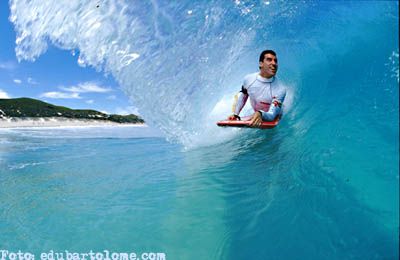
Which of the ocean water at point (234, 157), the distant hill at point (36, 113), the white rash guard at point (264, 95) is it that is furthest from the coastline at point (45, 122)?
the white rash guard at point (264, 95)

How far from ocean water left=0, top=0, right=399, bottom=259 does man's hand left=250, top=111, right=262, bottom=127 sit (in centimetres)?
97

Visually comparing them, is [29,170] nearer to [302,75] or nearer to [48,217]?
[48,217]

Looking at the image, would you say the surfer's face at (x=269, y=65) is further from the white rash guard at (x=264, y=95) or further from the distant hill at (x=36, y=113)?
the distant hill at (x=36, y=113)

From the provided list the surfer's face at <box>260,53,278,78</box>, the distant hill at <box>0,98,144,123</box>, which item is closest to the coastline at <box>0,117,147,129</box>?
the distant hill at <box>0,98,144,123</box>

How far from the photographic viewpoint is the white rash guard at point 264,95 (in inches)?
174

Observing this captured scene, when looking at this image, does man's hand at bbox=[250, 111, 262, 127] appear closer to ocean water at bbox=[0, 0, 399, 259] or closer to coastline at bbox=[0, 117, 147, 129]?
ocean water at bbox=[0, 0, 399, 259]

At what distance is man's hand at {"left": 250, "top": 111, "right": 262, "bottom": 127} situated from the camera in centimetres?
419

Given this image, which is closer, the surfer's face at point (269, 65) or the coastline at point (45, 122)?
the surfer's face at point (269, 65)

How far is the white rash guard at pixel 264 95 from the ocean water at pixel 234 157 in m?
0.88

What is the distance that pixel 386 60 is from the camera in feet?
14.6

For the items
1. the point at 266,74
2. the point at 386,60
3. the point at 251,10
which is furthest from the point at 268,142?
the point at 251,10

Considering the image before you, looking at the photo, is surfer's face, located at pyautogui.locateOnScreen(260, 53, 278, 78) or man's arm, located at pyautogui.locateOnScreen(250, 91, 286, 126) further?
surfer's face, located at pyautogui.locateOnScreen(260, 53, 278, 78)

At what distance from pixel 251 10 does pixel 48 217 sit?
6073 millimetres

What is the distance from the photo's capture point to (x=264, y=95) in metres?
4.69
